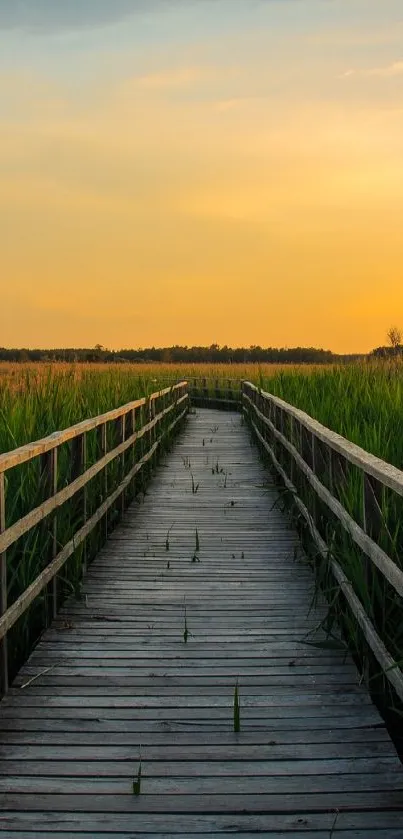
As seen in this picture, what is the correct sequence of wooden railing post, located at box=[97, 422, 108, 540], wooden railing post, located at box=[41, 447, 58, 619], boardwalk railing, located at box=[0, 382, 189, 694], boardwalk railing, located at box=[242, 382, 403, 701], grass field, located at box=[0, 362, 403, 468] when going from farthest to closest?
wooden railing post, located at box=[97, 422, 108, 540] < grass field, located at box=[0, 362, 403, 468] < wooden railing post, located at box=[41, 447, 58, 619] < boardwalk railing, located at box=[0, 382, 189, 694] < boardwalk railing, located at box=[242, 382, 403, 701]

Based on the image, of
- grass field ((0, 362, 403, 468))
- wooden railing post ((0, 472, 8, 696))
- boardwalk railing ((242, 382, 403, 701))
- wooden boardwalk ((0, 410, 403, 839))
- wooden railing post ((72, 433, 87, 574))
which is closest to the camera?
wooden boardwalk ((0, 410, 403, 839))

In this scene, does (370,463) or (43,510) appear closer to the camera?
(370,463)

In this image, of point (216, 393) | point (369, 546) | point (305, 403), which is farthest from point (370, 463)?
point (216, 393)

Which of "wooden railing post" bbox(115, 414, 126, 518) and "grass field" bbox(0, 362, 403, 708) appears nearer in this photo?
"grass field" bbox(0, 362, 403, 708)

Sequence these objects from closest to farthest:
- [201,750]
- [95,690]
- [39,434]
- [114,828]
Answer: [114,828], [201,750], [95,690], [39,434]

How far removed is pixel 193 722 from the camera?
385cm

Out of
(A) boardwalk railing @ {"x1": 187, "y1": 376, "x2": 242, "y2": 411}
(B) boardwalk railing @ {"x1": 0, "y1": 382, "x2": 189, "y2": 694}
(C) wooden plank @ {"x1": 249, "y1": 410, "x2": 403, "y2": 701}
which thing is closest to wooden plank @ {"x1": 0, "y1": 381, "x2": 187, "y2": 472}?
(B) boardwalk railing @ {"x1": 0, "y1": 382, "x2": 189, "y2": 694}

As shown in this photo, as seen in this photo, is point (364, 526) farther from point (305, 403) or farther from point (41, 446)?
point (305, 403)

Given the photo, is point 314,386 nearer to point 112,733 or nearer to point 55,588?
point 55,588

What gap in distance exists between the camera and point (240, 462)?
14.9 meters

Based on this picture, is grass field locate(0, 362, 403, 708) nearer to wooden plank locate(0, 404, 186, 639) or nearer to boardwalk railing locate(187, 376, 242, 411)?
wooden plank locate(0, 404, 186, 639)

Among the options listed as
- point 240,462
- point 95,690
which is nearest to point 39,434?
point 95,690

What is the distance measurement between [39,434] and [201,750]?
14.0ft

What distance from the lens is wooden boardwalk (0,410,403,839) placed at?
3074 mm
